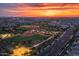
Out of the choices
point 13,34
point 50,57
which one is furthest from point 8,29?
point 50,57

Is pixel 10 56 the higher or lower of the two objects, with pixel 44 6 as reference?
lower

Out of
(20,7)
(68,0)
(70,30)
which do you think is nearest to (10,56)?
(20,7)

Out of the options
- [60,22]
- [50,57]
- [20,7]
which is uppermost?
[20,7]

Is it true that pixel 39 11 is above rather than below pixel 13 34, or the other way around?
above

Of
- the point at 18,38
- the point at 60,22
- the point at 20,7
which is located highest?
the point at 20,7

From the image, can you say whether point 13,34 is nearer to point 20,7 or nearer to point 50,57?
point 20,7

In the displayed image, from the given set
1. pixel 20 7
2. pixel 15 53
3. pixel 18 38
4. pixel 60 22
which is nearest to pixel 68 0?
pixel 60 22

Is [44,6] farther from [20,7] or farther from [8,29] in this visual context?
[8,29]
